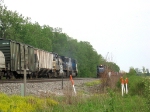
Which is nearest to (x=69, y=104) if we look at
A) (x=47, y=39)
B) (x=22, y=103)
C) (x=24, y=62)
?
(x=22, y=103)

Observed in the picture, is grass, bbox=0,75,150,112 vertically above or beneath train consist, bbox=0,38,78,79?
beneath

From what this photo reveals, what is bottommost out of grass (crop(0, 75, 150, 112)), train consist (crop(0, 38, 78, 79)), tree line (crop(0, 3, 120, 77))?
grass (crop(0, 75, 150, 112))

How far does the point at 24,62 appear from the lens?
29875 millimetres

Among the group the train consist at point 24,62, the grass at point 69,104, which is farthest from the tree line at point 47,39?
the grass at point 69,104

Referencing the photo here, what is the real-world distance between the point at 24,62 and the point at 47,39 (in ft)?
162

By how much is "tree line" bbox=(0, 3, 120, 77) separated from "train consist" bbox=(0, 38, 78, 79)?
298 inches

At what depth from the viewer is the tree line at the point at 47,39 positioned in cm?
6302

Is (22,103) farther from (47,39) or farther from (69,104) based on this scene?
(47,39)

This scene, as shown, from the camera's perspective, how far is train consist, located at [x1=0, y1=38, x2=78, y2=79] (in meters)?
26.0

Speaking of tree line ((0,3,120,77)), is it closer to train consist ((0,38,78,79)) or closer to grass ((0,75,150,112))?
train consist ((0,38,78,79))

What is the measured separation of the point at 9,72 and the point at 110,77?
7729 mm

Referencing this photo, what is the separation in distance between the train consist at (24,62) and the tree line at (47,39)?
24.8ft

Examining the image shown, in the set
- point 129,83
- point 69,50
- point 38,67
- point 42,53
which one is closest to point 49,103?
point 129,83

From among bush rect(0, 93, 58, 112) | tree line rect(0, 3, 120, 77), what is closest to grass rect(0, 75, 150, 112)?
bush rect(0, 93, 58, 112)
